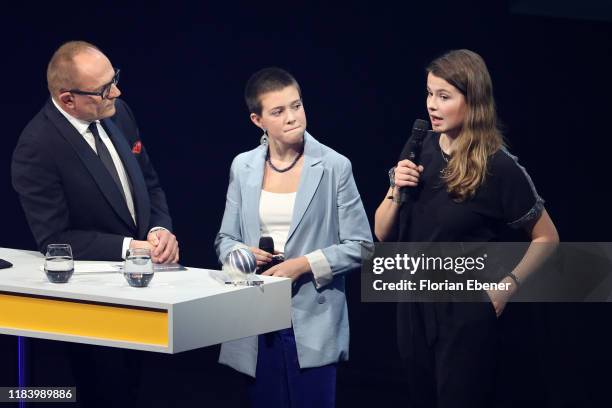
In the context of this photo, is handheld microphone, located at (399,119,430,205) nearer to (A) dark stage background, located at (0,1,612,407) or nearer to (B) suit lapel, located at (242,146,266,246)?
(B) suit lapel, located at (242,146,266,246)

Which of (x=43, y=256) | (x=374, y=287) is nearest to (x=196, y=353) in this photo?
(x=374, y=287)

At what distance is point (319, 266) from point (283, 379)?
1.45ft

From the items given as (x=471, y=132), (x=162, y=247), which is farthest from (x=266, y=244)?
(x=471, y=132)

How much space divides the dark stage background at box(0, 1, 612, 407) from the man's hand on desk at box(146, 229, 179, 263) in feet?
2.12

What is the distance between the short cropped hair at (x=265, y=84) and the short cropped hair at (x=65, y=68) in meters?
0.68

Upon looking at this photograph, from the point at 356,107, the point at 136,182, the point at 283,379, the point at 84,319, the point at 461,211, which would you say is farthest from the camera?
the point at 356,107

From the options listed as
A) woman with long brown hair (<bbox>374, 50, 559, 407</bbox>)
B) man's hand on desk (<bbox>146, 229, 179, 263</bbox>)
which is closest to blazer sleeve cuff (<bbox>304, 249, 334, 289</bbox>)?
woman with long brown hair (<bbox>374, 50, 559, 407</bbox>)

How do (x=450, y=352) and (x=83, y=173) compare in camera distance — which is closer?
(x=450, y=352)

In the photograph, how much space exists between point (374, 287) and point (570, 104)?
1218mm

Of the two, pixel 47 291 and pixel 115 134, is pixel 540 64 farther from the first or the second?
pixel 47 291

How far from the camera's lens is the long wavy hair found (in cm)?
394

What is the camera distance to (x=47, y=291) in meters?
3.84

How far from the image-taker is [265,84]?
438cm

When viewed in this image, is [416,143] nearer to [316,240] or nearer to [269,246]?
[316,240]
